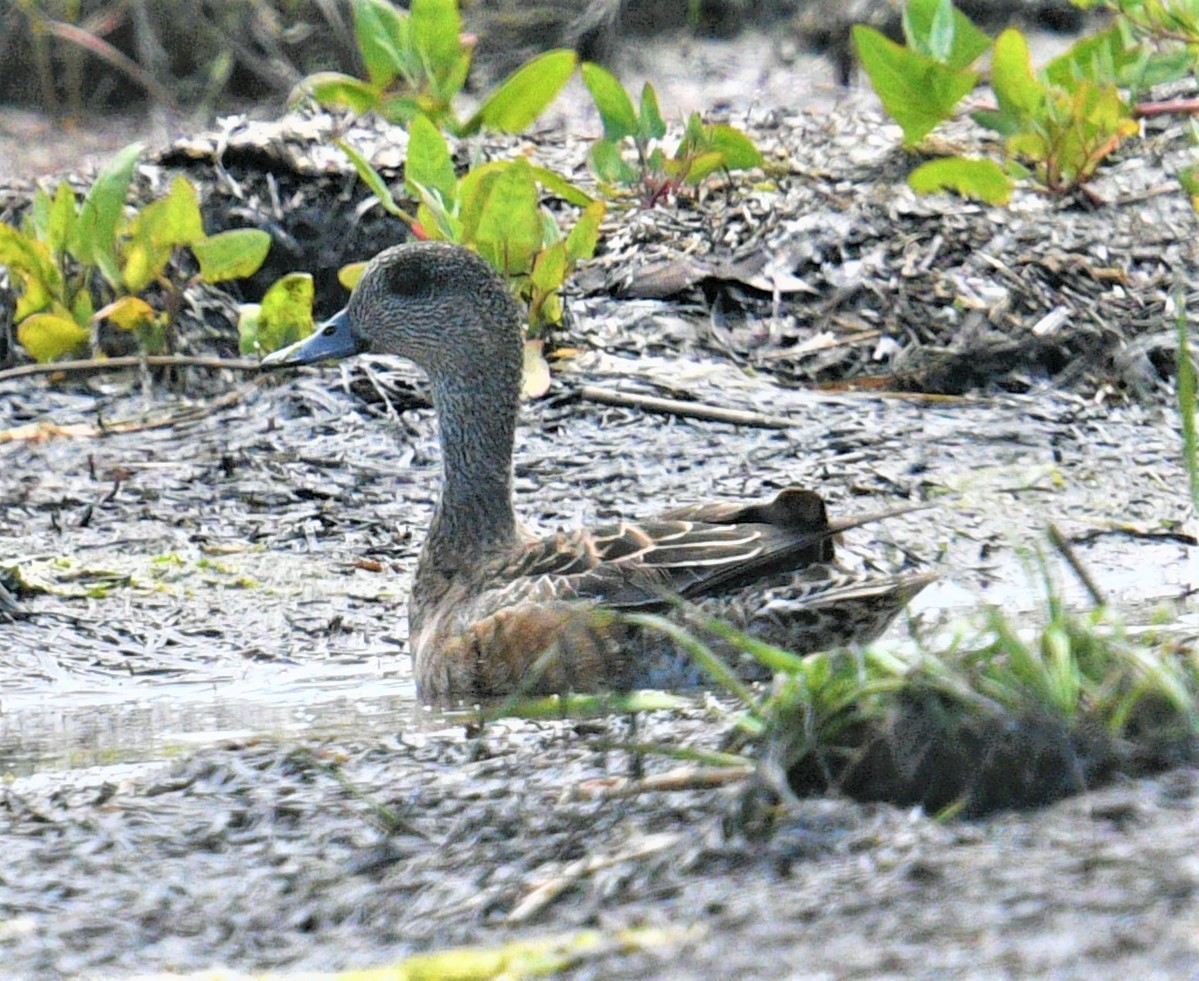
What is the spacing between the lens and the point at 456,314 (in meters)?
6.14

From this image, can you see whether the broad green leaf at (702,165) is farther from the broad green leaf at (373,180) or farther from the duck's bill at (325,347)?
the duck's bill at (325,347)

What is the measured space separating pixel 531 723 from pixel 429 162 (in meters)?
3.37

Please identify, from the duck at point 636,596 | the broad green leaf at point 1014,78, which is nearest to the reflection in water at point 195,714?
the duck at point 636,596

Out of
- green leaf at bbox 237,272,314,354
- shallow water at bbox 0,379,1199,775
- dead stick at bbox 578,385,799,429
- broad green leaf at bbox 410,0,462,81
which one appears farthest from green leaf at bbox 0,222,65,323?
dead stick at bbox 578,385,799,429

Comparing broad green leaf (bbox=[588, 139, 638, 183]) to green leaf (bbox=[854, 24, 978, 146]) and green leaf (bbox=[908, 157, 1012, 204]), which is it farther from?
green leaf (bbox=[908, 157, 1012, 204])

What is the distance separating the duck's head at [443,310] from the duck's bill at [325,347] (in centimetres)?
3

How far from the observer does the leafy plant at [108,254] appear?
7.30 meters

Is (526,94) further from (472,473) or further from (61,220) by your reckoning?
(472,473)

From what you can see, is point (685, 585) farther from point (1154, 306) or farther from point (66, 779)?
point (1154, 306)

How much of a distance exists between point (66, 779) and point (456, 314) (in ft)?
7.58

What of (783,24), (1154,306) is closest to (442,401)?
(1154,306)

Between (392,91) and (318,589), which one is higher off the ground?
(392,91)

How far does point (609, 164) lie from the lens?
8.11m

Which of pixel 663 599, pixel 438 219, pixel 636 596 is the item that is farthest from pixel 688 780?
pixel 438 219
